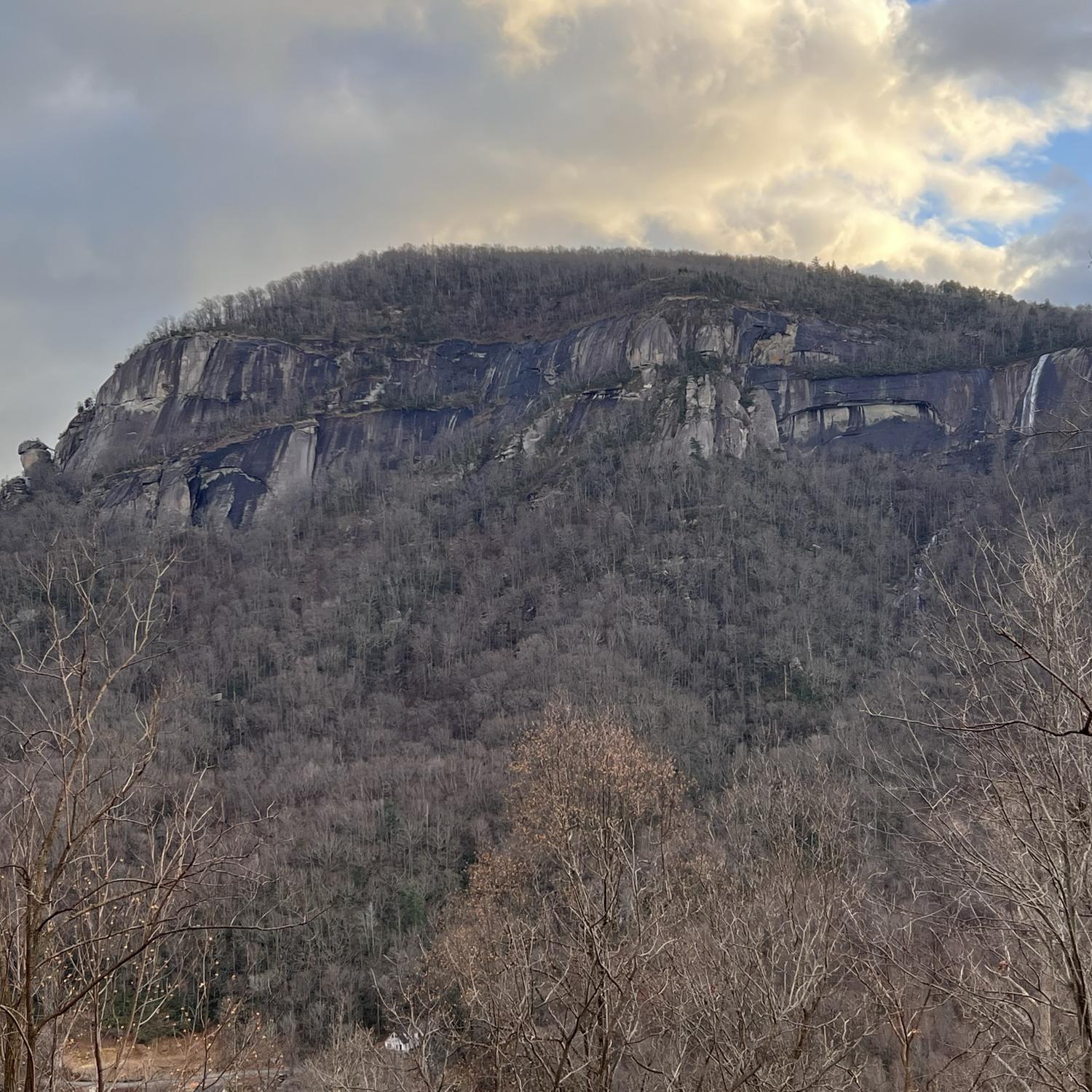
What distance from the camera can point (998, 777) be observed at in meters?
9.06

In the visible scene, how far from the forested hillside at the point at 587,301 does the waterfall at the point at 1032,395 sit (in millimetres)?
6406

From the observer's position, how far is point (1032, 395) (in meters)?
108

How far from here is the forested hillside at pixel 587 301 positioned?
4877 inches

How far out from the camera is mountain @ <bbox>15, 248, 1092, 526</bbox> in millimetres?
111750

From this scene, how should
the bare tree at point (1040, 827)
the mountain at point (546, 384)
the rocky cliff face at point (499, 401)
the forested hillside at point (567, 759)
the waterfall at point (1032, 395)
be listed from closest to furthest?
the forested hillside at point (567, 759) → the bare tree at point (1040, 827) → the waterfall at point (1032, 395) → the rocky cliff face at point (499, 401) → the mountain at point (546, 384)

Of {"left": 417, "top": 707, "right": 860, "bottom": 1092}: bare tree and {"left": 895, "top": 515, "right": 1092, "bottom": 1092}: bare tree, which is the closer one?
{"left": 895, "top": 515, "right": 1092, "bottom": 1092}: bare tree

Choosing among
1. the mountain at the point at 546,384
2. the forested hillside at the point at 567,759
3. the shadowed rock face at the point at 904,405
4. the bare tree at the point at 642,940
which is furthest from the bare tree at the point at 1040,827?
the shadowed rock face at the point at 904,405

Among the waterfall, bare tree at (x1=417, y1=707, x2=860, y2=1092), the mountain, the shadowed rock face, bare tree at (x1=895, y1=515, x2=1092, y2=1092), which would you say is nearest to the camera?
bare tree at (x1=895, y1=515, x2=1092, y2=1092)

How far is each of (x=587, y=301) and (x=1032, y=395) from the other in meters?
71.7

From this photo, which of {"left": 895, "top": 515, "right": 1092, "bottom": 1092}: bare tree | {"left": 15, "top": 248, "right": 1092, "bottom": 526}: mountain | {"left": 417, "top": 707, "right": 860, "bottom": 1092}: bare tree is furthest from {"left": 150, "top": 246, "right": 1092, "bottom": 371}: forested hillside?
{"left": 895, "top": 515, "right": 1092, "bottom": 1092}: bare tree

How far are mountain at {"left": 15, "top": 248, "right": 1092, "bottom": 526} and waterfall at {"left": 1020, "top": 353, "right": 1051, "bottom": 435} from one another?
1.12 feet

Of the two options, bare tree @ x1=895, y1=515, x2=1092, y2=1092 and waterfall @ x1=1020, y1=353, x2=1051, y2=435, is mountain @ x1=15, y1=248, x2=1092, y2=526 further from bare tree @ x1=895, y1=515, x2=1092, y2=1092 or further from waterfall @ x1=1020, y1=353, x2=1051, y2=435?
bare tree @ x1=895, y1=515, x2=1092, y2=1092

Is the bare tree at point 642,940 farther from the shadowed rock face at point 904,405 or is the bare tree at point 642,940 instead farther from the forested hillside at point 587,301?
the forested hillside at point 587,301

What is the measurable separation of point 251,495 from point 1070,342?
108 metres
